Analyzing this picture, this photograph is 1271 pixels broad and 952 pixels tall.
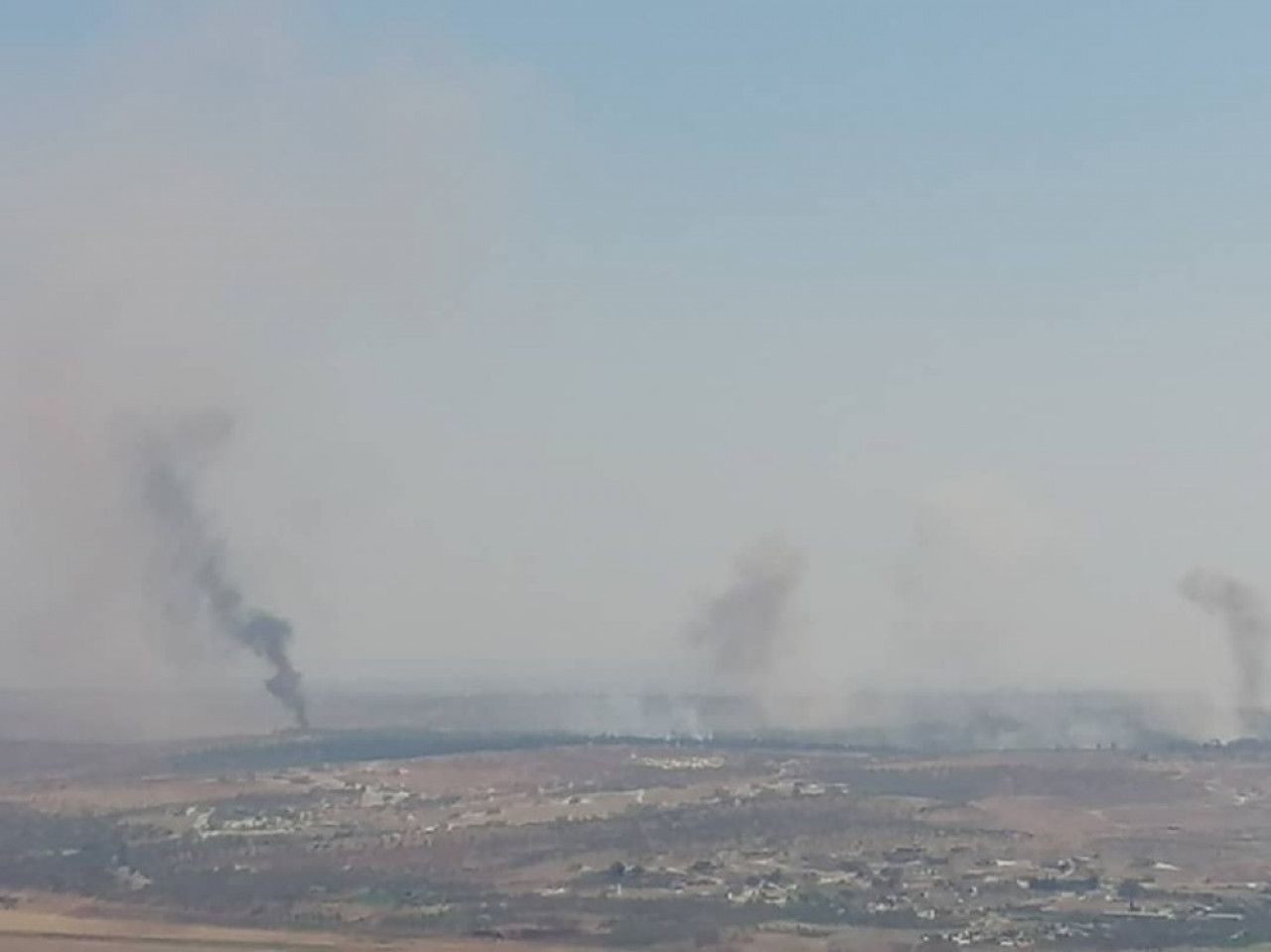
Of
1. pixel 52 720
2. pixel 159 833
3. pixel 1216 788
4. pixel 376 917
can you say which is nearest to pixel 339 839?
pixel 159 833

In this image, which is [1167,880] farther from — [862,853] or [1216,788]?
[1216,788]

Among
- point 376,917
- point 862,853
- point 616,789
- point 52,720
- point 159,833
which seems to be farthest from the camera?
point 52,720

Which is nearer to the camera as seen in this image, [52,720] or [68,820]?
[68,820]

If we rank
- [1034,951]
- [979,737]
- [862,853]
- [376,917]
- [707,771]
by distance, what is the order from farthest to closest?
[979,737] < [707,771] < [862,853] < [376,917] < [1034,951]

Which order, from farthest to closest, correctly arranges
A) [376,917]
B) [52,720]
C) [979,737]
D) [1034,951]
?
[52,720], [979,737], [376,917], [1034,951]

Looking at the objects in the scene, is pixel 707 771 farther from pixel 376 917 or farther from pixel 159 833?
pixel 376 917

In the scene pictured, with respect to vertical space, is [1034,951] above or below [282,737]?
below

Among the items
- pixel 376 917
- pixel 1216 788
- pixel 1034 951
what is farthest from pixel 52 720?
pixel 1034 951

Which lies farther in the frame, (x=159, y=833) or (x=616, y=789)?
(x=616, y=789)

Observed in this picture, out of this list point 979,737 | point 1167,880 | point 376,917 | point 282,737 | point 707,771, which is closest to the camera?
point 376,917
